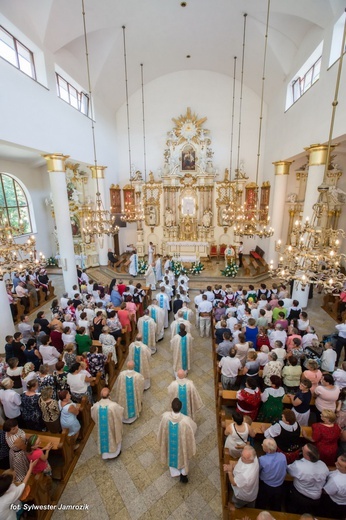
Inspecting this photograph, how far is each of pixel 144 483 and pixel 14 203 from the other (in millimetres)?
14473

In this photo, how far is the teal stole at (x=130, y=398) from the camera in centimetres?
518

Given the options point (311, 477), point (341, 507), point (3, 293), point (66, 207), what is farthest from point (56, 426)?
point (66, 207)

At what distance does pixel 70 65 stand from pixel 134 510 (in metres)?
14.8

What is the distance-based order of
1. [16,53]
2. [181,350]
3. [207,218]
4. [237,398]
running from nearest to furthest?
[237,398], [181,350], [16,53], [207,218]

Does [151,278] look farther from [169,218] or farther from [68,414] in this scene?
[68,414]

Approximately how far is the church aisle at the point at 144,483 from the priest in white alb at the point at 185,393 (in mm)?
691

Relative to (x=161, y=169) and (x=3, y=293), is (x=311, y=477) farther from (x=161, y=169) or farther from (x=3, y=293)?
(x=161, y=169)

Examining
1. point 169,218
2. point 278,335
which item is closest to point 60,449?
point 278,335

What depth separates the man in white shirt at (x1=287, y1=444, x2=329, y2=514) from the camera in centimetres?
322

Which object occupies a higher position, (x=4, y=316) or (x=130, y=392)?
(x=4, y=316)

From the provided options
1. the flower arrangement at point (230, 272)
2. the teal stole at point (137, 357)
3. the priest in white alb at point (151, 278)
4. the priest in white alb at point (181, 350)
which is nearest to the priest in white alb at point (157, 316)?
the priest in white alb at point (181, 350)

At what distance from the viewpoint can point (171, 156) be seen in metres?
17.4

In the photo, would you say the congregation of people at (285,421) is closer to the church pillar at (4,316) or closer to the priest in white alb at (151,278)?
the priest in white alb at (151,278)

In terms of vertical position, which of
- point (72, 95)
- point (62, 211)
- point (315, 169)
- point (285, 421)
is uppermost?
point (72, 95)
